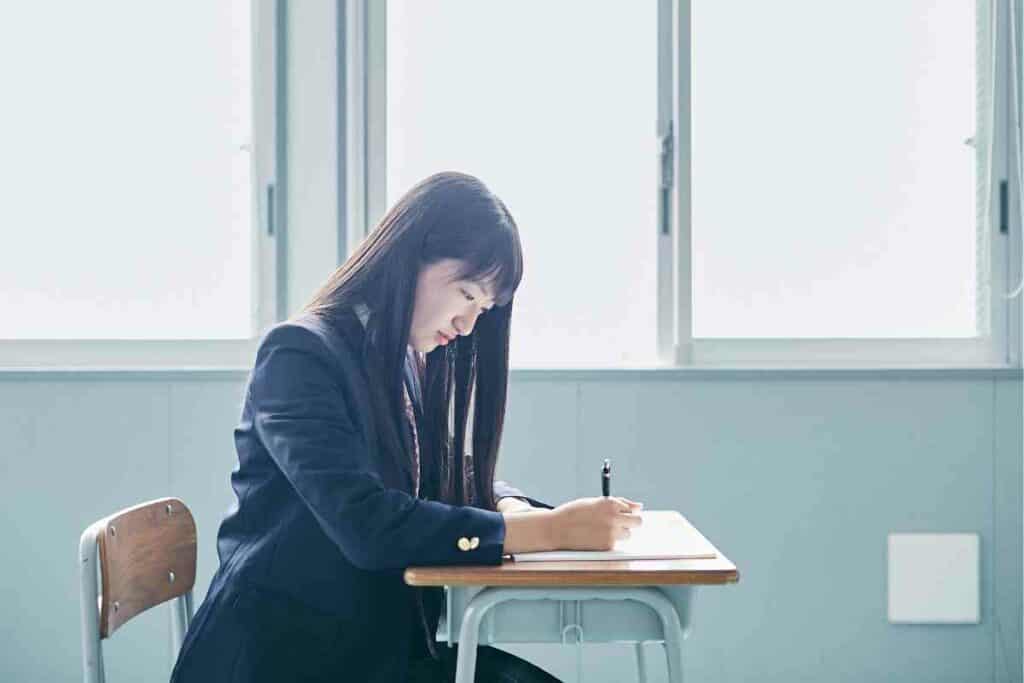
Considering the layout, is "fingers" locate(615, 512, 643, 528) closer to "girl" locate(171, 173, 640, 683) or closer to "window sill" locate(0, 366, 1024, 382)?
"girl" locate(171, 173, 640, 683)

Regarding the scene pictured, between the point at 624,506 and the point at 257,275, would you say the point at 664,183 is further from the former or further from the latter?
the point at 624,506

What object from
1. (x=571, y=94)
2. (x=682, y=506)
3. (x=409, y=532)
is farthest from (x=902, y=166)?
(x=409, y=532)

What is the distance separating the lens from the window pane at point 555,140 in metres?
2.81

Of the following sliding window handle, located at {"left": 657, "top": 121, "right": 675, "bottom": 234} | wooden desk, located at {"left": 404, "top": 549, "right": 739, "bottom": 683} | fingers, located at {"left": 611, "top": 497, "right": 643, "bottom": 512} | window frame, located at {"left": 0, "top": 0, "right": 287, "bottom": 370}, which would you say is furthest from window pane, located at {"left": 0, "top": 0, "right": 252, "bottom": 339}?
wooden desk, located at {"left": 404, "top": 549, "right": 739, "bottom": 683}

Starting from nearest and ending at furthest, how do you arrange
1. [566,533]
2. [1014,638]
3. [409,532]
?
[409,532], [566,533], [1014,638]

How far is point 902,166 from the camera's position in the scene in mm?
2805

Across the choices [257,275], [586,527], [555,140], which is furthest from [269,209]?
[586,527]

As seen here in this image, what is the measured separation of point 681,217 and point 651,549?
1.42m

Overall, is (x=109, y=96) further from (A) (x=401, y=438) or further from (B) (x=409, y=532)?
(B) (x=409, y=532)

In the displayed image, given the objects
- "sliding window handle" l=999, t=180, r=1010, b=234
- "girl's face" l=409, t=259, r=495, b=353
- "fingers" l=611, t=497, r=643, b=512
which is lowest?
"fingers" l=611, t=497, r=643, b=512

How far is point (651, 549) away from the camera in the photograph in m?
1.51

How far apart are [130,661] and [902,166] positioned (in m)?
2.28

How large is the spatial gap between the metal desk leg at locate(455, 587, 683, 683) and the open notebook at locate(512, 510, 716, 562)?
0.05 m

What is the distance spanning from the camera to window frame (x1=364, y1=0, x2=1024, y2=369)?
109 inches
